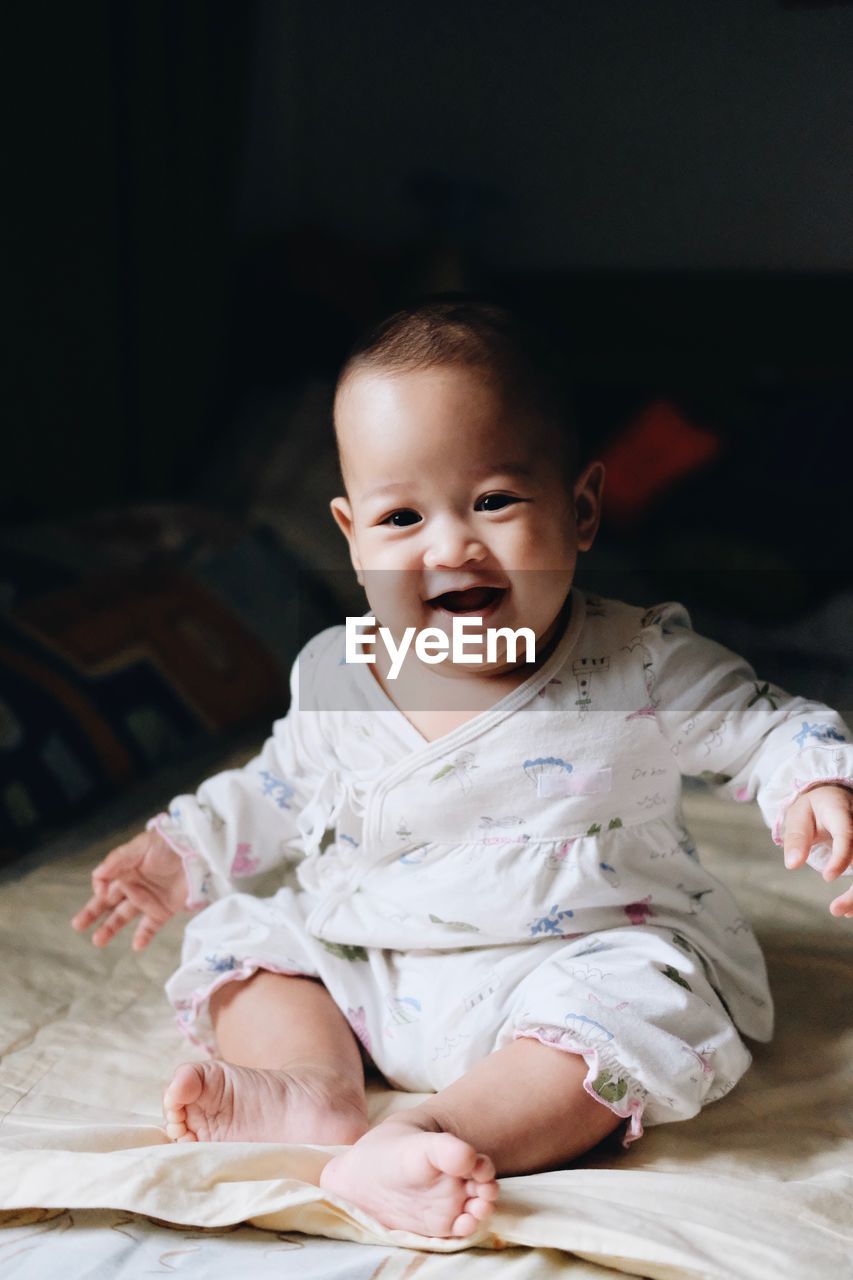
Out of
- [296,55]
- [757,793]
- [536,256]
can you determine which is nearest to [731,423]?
[536,256]

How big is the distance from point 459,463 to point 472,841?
23cm

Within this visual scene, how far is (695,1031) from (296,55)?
1601 millimetres

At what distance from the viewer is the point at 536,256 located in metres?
1.86

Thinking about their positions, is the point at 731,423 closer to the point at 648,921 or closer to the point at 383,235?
the point at 383,235

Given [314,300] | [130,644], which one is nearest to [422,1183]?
[130,644]

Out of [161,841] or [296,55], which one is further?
[296,55]

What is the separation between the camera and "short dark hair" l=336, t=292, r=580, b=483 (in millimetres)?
678

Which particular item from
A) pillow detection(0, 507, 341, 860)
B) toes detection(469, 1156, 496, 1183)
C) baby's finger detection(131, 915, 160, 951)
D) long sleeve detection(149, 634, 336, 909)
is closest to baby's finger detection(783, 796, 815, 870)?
toes detection(469, 1156, 496, 1183)

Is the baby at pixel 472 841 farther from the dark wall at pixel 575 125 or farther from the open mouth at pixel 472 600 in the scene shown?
the dark wall at pixel 575 125

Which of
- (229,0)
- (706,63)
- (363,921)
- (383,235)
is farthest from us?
(383,235)

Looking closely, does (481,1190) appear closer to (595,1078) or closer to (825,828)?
(595,1078)

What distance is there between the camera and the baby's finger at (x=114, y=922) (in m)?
0.82

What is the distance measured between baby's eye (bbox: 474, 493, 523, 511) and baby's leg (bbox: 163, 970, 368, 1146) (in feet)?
1.09

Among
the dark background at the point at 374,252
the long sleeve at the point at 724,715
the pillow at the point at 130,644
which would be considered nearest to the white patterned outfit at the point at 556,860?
the long sleeve at the point at 724,715
